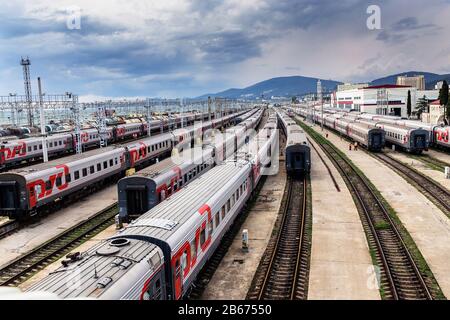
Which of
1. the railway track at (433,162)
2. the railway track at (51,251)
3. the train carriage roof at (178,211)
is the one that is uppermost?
the train carriage roof at (178,211)

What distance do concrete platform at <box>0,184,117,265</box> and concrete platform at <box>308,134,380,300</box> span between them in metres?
13.6

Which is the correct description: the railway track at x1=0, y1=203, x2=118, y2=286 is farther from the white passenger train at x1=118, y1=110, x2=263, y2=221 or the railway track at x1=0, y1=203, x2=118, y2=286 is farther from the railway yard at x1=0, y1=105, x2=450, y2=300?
the white passenger train at x1=118, y1=110, x2=263, y2=221

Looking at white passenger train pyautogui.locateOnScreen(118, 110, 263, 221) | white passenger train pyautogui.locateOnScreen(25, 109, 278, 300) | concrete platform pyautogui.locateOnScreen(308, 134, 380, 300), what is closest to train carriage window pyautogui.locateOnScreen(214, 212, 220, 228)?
white passenger train pyautogui.locateOnScreen(25, 109, 278, 300)

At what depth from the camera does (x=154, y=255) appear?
1052 cm

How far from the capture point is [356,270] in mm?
16203

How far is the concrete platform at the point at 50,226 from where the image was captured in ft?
64.7

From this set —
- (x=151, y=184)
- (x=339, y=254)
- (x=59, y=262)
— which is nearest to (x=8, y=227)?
(x=59, y=262)

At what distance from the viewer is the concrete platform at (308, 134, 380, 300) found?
14.5 metres

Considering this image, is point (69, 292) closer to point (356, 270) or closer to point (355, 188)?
point (356, 270)

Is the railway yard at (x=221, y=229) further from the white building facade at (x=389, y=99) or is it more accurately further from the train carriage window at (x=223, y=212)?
the white building facade at (x=389, y=99)

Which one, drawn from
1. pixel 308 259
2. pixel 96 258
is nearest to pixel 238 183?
pixel 308 259

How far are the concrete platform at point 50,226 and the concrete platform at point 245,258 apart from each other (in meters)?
9.80

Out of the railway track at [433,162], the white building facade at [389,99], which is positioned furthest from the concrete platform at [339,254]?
the white building facade at [389,99]
